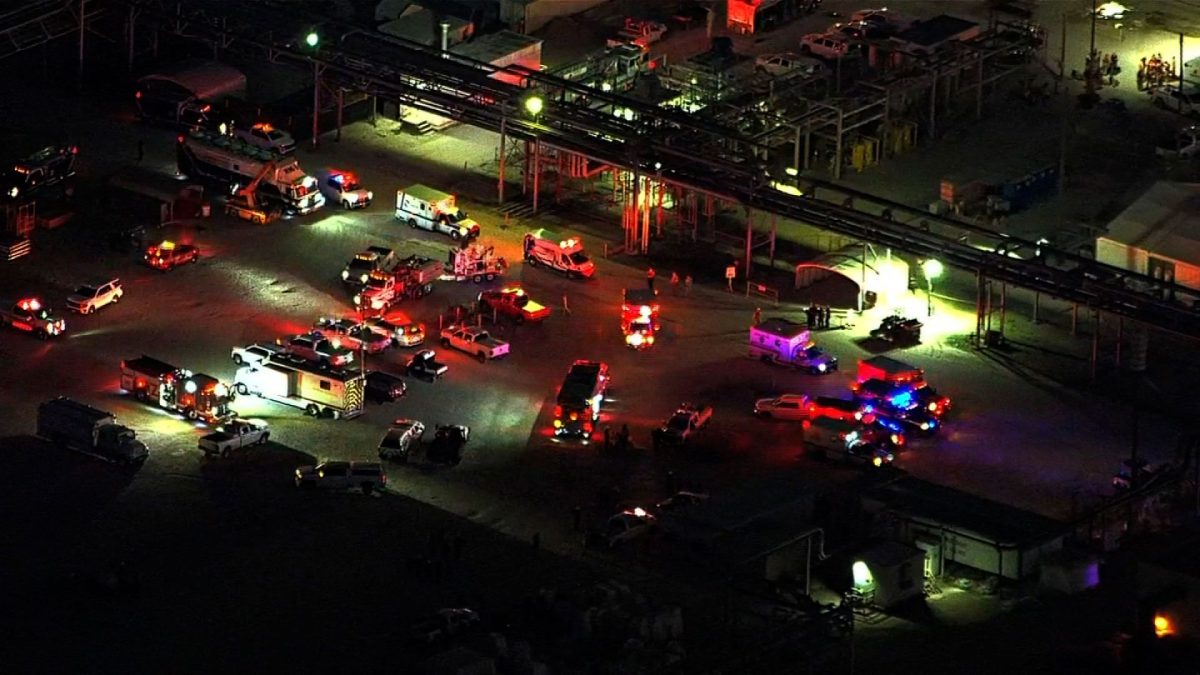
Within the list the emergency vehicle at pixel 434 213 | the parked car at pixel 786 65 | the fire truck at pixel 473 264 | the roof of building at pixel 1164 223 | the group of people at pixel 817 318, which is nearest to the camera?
the group of people at pixel 817 318

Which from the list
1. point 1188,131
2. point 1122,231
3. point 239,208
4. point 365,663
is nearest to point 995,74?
point 1188,131

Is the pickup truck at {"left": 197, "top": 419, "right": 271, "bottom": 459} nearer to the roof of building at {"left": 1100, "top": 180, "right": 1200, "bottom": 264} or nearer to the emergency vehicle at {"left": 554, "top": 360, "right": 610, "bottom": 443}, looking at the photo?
the emergency vehicle at {"left": 554, "top": 360, "right": 610, "bottom": 443}

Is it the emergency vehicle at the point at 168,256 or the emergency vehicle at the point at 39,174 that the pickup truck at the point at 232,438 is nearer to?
the emergency vehicle at the point at 168,256

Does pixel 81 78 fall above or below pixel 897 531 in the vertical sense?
above

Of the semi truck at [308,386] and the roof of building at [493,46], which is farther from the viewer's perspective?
the roof of building at [493,46]

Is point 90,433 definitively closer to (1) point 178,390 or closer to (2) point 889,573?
(1) point 178,390

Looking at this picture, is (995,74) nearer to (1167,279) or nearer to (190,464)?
(1167,279)

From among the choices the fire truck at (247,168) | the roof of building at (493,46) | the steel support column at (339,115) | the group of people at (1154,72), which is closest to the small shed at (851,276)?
the fire truck at (247,168)
